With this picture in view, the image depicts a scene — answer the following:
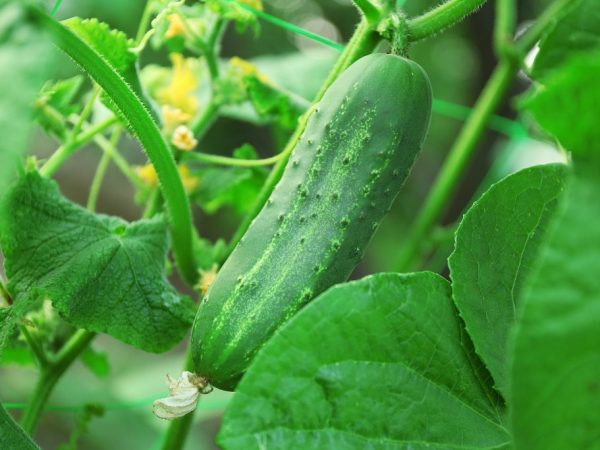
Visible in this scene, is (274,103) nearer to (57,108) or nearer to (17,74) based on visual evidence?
(57,108)

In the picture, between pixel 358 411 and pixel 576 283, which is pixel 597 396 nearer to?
pixel 576 283

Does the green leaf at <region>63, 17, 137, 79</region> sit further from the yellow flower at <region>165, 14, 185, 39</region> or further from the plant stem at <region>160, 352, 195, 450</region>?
the plant stem at <region>160, 352, 195, 450</region>

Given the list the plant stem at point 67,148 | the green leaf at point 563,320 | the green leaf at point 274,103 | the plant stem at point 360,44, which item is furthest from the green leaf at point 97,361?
the green leaf at point 563,320

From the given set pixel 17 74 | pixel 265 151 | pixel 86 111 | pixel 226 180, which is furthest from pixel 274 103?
pixel 265 151

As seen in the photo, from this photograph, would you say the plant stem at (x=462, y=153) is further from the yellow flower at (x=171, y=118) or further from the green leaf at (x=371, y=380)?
the green leaf at (x=371, y=380)

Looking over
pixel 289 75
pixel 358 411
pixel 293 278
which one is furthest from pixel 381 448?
pixel 289 75
